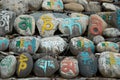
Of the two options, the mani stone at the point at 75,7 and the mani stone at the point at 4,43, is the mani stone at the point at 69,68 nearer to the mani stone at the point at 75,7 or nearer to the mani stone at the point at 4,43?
the mani stone at the point at 4,43

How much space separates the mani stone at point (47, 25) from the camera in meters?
3.34

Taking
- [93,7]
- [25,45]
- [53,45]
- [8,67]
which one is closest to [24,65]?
[8,67]

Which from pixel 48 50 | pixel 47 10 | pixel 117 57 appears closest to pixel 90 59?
pixel 117 57

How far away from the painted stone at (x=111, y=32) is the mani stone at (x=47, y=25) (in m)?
0.64

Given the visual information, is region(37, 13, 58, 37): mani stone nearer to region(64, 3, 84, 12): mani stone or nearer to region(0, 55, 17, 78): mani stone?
region(64, 3, 84, 12): mani stone

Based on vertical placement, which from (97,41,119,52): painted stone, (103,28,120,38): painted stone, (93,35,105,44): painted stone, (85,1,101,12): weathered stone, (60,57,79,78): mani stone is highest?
(85,1,101,12): weathered stone

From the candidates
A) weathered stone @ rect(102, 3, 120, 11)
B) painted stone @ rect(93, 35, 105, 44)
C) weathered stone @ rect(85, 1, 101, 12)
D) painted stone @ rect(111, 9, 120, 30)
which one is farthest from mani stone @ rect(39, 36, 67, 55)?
weathered stone @ rect(102, 3, 120, 11)

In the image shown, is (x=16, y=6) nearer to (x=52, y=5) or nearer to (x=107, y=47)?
(x=52, y=5)

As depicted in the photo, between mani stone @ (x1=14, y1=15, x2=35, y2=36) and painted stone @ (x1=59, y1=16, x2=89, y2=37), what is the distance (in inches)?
14.6

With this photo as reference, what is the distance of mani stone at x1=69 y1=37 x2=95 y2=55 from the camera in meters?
2.97

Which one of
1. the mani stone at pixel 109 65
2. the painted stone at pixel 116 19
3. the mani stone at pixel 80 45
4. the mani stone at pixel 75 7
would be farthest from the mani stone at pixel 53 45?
the mani stone at pixel 75 7

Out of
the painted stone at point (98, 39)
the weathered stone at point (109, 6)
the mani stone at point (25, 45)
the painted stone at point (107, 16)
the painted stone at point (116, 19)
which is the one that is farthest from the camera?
the weathered stone at point (109, 6)

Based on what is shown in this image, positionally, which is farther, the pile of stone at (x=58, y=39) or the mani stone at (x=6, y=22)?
the mani stone at (x=6, y=22)

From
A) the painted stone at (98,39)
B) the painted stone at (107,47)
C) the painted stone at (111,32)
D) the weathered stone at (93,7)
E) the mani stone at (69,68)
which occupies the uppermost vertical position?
the weathered stone at (93,7)
